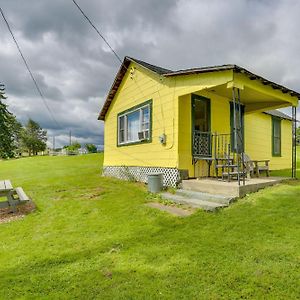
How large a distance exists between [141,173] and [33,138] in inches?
2393

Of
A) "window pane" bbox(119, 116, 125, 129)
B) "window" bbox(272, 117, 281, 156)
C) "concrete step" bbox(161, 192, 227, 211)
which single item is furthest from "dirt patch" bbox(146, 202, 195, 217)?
"window" bbox(272, 117, 281, 156)

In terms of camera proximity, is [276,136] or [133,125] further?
[276,136]

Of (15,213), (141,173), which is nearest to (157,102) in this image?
(141,173)

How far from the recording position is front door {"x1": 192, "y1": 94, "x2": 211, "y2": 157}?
8793 mm

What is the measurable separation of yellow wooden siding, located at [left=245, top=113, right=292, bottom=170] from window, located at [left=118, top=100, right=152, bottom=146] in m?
A: 4.91

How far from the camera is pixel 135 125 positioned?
10938 millimetres

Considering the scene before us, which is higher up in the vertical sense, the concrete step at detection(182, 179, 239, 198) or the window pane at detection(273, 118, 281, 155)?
the window pane at detection(273, 118, 281, 155)

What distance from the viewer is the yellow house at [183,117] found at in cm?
779

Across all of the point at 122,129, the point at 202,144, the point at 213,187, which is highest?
the point at 122,129

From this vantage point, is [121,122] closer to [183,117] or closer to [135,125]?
[135,125]

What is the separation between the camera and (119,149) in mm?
12180

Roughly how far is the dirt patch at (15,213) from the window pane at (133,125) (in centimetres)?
499

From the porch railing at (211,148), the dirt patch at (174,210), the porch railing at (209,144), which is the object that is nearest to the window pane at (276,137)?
the porch railing at (211,148)

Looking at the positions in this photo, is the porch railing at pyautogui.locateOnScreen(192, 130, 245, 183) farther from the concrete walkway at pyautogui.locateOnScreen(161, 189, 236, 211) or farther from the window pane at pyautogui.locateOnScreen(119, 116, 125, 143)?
the window pane at pyautogui.locateOnScreen(119, 116, 125, 143)
